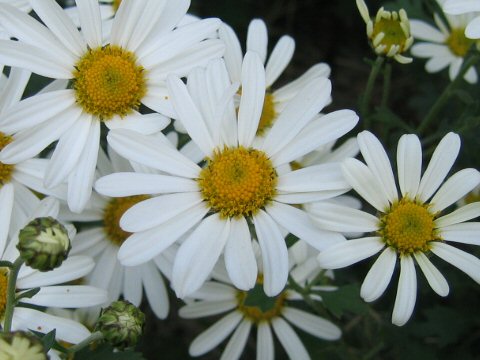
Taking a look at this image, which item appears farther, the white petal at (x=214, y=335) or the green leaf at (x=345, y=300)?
the white petal at (x=214, y=335)

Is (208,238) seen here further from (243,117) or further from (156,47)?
(156,47)

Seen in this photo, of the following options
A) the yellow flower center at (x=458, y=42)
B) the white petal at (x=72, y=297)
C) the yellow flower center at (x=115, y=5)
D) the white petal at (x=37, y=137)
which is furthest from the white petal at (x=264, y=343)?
the yellow flower center at (x=458, y=42)

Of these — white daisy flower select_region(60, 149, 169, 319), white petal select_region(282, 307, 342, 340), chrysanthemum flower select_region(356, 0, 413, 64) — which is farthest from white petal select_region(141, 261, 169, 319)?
chrysanthemum flower select_region(356, 0, 413, 64)

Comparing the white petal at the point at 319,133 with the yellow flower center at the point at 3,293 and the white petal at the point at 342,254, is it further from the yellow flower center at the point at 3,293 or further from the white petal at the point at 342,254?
the yellow flower center at the point at 3,293

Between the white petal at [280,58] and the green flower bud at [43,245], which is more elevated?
the white petal at [280,58]

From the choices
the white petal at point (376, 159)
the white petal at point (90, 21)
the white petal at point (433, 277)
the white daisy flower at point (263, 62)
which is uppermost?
the white daisy flower at point (263, 62)

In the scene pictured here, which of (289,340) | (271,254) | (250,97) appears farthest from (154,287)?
(250,97)

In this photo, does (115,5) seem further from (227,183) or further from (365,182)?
(365,182)

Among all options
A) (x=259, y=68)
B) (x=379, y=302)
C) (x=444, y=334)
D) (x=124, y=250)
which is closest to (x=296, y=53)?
(x=379, y=302)
